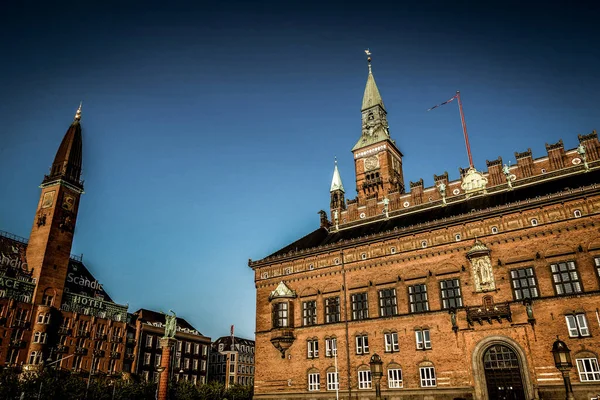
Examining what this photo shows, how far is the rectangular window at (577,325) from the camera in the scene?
3606cm

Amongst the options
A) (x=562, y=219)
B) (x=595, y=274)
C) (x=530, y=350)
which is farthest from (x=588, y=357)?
(x=562, y=219)

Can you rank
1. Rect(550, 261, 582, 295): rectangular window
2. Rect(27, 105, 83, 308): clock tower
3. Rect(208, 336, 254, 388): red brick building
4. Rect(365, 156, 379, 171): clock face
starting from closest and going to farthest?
Rect(550, 261, 582, 295): rectangular window, Rect(365, 156, 379, 171): clock face, Rect(27, 105, 83, 308): clock tower, Rect(208, 336, 254, 388): red brick building

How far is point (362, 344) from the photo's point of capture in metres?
46.7

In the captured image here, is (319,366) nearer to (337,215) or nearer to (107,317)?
(337,215)

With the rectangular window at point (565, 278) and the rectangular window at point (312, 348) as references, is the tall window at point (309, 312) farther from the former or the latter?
the rectangular window at point (565, 278)

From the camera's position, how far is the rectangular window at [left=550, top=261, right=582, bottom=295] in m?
37.7

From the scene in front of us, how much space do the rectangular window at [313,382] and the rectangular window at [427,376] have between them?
1145cm

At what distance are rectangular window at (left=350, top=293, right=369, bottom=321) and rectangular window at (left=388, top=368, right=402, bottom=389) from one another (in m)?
6.11

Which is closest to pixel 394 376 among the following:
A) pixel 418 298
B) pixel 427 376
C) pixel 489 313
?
pixel 427 376

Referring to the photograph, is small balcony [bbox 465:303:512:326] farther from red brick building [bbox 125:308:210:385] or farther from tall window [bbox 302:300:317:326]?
red brick building [bbox 125:308:210:385]

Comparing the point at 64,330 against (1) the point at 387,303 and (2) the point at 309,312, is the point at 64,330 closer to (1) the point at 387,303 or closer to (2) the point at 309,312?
(2) the point at 309,312

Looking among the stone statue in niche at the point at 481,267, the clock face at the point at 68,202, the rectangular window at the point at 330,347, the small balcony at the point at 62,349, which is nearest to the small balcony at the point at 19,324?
the small balcony at the point at 62,349

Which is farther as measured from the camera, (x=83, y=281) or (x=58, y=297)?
(x=83, y=281)

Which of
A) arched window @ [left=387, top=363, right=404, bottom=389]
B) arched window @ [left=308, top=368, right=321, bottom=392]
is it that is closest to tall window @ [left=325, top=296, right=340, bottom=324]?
arched window @ [left=308, top=368, right=321, bottom=392]
